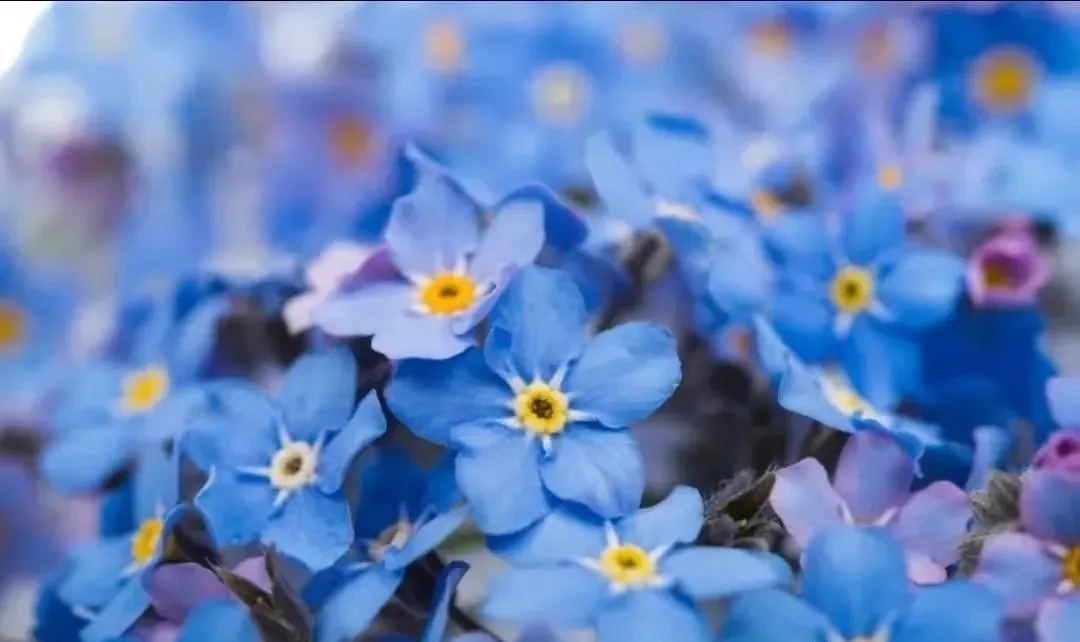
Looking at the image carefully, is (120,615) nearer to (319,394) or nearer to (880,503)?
(319,394)

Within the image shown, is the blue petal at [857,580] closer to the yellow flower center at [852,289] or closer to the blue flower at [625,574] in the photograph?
the blue flower at [625,574]

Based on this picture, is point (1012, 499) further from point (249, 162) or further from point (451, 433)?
point (249, 162)

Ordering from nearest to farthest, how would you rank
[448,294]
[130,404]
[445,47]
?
[448,294], [130,404], [445,47]

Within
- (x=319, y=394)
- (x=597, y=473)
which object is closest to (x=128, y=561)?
(x=319, y=394)

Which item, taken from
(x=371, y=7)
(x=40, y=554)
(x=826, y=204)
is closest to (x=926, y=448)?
(x=826, y=204)

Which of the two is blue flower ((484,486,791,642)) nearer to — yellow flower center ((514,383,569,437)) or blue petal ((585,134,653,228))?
yellow flower center ((514,383,569,437))

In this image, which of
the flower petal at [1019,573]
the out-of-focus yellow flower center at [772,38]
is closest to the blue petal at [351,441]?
the flower petal at [1019,573]

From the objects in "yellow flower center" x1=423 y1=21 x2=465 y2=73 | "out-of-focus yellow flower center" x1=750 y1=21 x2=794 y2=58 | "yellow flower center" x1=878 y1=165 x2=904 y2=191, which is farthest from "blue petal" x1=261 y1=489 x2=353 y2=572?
"out-of-focus yellow flower center" x1=750 y1=21 x2=794 y2=58
